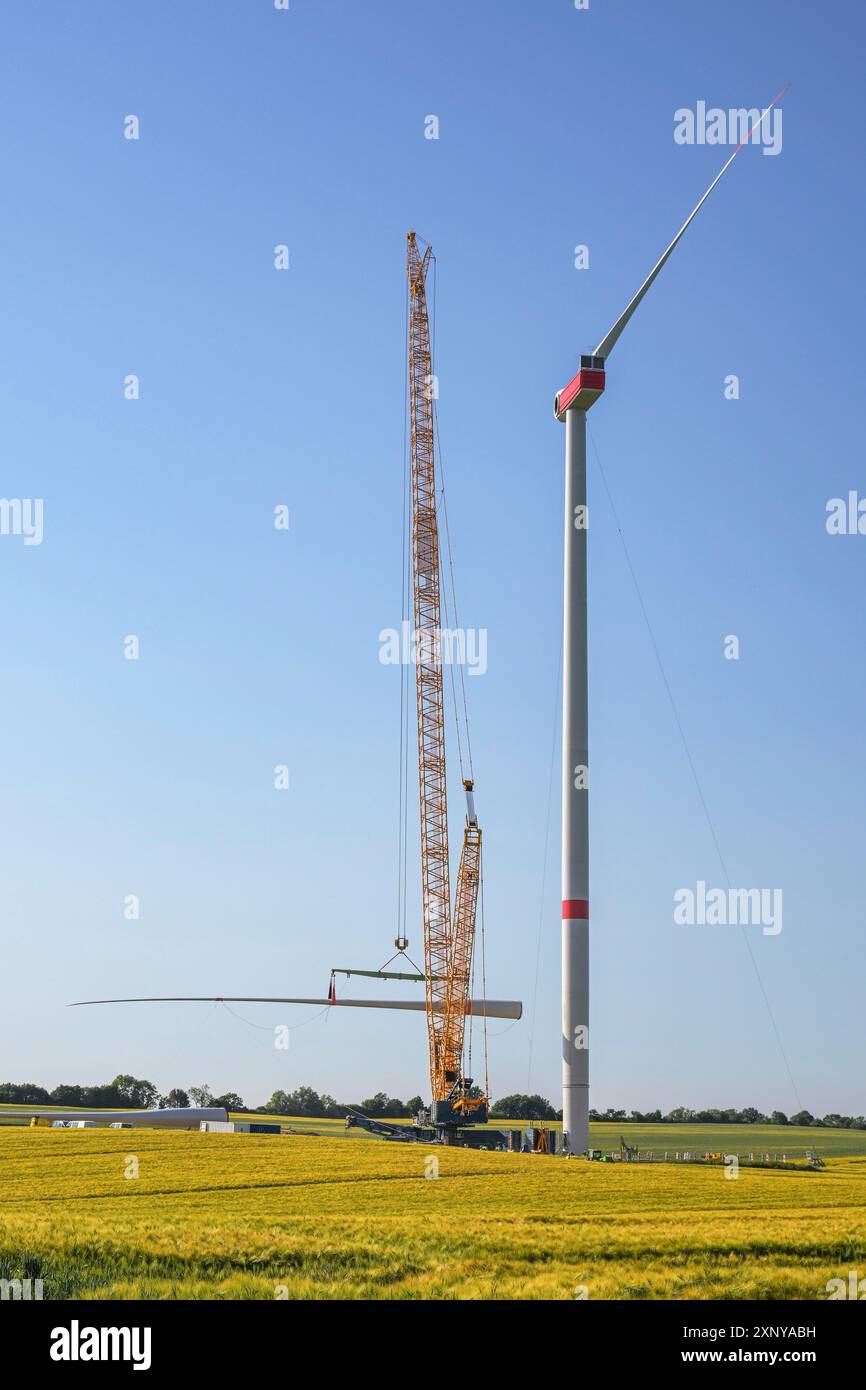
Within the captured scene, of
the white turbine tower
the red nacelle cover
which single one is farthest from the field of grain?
the red nacelle cover

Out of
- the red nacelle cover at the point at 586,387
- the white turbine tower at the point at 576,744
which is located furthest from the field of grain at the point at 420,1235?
the red nacelle cover at the point at 586,387

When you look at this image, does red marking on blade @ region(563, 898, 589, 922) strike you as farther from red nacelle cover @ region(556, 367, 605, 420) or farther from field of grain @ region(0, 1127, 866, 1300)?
red nacelle cover @ region(556, 367, 605, 420)

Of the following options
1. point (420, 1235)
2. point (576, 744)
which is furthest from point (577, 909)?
point (420, 1235)

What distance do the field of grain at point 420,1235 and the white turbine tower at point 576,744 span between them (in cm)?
2586

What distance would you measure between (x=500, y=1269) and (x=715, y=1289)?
13.9 feet

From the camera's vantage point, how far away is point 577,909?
298 ft

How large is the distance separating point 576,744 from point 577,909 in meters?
12.0

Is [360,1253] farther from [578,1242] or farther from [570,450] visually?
[570,450]

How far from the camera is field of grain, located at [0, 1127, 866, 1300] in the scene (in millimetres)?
24219

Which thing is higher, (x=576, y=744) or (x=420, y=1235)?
(x=576, y=744)

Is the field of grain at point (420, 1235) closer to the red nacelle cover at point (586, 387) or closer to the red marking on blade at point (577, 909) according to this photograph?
the red marking on blade at point (577, 909)

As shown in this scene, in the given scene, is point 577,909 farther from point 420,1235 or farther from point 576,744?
point 420,1235
